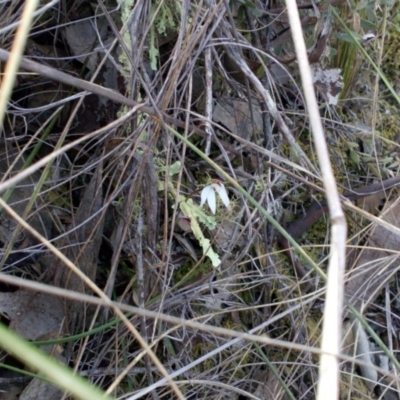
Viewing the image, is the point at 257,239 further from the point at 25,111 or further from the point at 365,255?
the point at 25,111

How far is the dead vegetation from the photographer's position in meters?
0.94

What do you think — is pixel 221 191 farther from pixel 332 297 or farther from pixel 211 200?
pixel 332 297

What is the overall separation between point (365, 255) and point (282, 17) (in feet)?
1.65

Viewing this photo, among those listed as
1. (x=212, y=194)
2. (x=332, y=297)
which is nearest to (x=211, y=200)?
(x=212, y=194)

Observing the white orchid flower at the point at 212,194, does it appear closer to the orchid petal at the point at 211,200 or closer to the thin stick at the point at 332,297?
the orchid petal at the point at 211,200

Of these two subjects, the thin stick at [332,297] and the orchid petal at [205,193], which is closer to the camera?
the thin stick at [332,297]

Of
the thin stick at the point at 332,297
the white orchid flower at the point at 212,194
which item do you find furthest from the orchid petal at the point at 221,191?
the thin stick at the point at 332,297

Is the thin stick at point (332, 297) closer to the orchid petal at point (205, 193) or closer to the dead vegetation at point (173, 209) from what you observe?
the dead vegetation at point (173, 209)

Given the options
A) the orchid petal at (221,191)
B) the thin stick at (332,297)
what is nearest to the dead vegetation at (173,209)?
the orchid petal at (221,191)

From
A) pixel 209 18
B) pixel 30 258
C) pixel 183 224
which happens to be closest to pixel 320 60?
pixel 209 18

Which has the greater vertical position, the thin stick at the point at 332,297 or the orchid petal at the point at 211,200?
the thin stick at the point at 332,297

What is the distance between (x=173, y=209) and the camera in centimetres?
104

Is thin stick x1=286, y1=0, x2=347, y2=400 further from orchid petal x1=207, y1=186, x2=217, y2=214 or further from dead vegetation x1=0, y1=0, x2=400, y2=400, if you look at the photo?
orchid petal x1=207, y1=186, x2=217, y2=214

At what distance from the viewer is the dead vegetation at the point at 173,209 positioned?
94 cm
